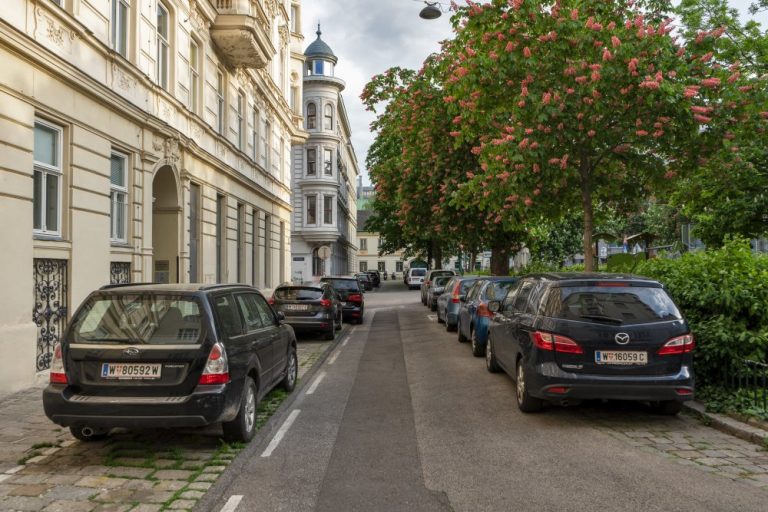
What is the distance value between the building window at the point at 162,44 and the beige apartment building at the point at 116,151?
0.15ft

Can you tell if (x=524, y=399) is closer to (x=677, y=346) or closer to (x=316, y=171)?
(x=677, y=346)

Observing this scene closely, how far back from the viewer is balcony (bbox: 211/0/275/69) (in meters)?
17.8

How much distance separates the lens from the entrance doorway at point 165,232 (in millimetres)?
15086

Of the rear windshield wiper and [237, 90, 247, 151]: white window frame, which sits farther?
[237, 90, 247, 151]: white window frame

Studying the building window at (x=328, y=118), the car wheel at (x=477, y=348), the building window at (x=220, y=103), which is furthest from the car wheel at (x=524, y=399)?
the building window at (x=328, y=118)

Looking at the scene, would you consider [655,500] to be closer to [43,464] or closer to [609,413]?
[609,413]

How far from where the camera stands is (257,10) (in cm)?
1959

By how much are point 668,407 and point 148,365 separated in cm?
544

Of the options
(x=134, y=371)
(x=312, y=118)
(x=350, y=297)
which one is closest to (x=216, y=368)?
(x=134, y=371)

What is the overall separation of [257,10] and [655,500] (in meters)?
19.0

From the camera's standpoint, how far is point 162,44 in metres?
14.6

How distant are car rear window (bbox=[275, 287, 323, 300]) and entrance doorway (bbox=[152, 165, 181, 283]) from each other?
2690 mm

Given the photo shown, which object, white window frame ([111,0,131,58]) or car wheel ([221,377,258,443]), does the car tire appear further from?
white window frame ([111,0,131,58])

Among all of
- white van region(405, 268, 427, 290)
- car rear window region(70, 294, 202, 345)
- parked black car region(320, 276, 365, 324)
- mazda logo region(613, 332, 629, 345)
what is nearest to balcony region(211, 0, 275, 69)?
parked black car region(320, 276, 365, 324)
